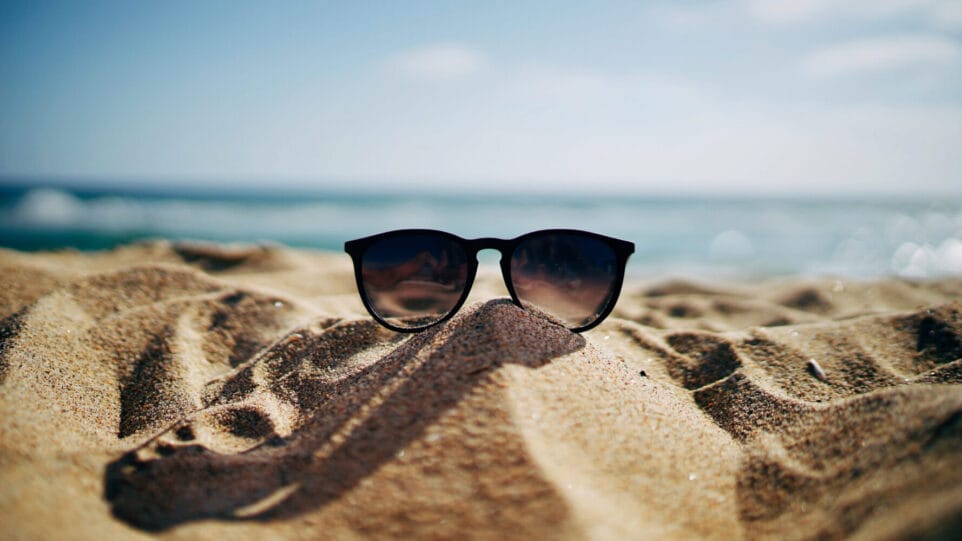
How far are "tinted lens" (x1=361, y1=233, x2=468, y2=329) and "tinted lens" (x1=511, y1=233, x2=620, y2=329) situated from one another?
0.87ft

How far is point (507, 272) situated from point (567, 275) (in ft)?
0.87

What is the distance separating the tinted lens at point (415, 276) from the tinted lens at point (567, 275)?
0.87ft

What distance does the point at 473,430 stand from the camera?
142 cm

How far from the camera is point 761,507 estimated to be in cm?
136

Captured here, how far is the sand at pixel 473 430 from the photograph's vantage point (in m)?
1.22

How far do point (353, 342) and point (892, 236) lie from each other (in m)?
13.5

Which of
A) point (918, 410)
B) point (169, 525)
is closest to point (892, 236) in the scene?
point (918, 410)

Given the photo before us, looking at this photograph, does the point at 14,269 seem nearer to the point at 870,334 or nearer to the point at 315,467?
the point at 315,467

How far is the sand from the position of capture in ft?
3.99

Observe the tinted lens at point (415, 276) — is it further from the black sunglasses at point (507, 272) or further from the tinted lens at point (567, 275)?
the tinted lens at point (567, 275)

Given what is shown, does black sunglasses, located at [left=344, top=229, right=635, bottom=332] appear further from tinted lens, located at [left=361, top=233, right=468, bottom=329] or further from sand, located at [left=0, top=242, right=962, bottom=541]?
sand, located at [left=0, top=242, right=962, bottom=541]

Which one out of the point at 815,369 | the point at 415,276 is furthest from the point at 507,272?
the point at 815,369

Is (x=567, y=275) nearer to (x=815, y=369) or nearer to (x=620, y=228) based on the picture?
(x=815, y=369)

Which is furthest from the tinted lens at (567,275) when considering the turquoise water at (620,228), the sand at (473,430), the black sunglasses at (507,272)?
the turquoise water at (620,228)
